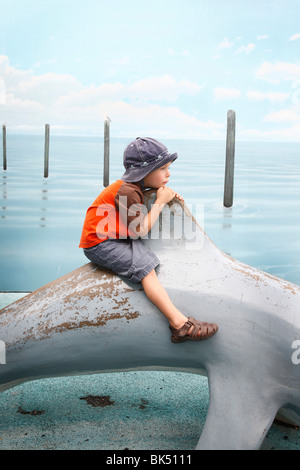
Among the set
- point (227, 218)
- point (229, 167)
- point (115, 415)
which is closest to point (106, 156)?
point (229, 167)

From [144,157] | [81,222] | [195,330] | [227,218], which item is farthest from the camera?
[227,218]

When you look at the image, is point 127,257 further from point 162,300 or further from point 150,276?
point 162,300

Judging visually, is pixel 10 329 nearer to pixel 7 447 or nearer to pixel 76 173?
pixel 7 447

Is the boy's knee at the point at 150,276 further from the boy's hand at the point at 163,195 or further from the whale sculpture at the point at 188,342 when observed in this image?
the boy's hand at the point at 163,195

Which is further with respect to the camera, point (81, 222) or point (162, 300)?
point (81, 222)

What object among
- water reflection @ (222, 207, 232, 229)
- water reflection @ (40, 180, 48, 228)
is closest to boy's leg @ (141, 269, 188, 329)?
water reflection @ (40, 180, 48, 228)

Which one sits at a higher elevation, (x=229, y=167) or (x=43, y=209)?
(x=229, y=167)

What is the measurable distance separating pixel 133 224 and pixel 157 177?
0.24 metres

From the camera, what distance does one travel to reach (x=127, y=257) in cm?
202

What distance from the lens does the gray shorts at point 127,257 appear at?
199cm

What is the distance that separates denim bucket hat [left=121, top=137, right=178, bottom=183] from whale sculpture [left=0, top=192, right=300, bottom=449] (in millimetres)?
126

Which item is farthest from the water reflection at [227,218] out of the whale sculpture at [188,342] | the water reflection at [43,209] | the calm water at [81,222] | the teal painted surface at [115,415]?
the whale sculpture at [188,342]

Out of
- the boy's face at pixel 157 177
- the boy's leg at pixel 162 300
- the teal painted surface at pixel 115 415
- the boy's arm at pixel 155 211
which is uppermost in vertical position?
the boy's face at pixel 157 177
